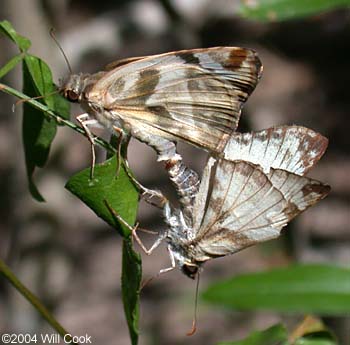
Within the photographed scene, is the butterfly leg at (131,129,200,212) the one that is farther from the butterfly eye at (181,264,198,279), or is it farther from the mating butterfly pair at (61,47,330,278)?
the butterfly eye at (181,264,198,279)

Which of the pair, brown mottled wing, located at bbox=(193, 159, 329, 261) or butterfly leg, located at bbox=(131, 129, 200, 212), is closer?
brown mottled wing, located at bbox=(193, 159, 329, 261)

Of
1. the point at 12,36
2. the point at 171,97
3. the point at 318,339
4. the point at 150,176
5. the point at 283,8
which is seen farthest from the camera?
the point at 150,176

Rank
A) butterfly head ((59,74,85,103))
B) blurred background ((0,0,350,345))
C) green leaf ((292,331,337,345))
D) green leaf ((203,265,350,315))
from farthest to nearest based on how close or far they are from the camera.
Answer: blurred background ((0,0,350,345)) < green leaf ((203,265,350,315)) < green leaf ((292,331,337,345)) < butterfly head ((59,74,85,103))

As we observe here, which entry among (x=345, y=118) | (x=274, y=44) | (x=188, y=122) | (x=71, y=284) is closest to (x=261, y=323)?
(x=71, y=284)

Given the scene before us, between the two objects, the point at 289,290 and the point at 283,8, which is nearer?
the point at 289,290

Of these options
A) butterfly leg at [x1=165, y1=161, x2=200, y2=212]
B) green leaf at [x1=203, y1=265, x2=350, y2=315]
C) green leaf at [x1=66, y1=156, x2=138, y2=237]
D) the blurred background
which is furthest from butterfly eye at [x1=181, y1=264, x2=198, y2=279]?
the blurred background

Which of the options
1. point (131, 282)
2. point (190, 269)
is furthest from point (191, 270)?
point (131, 282)

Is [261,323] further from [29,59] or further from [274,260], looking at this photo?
[29,59]

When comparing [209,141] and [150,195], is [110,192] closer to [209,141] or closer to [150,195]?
[150,195]
